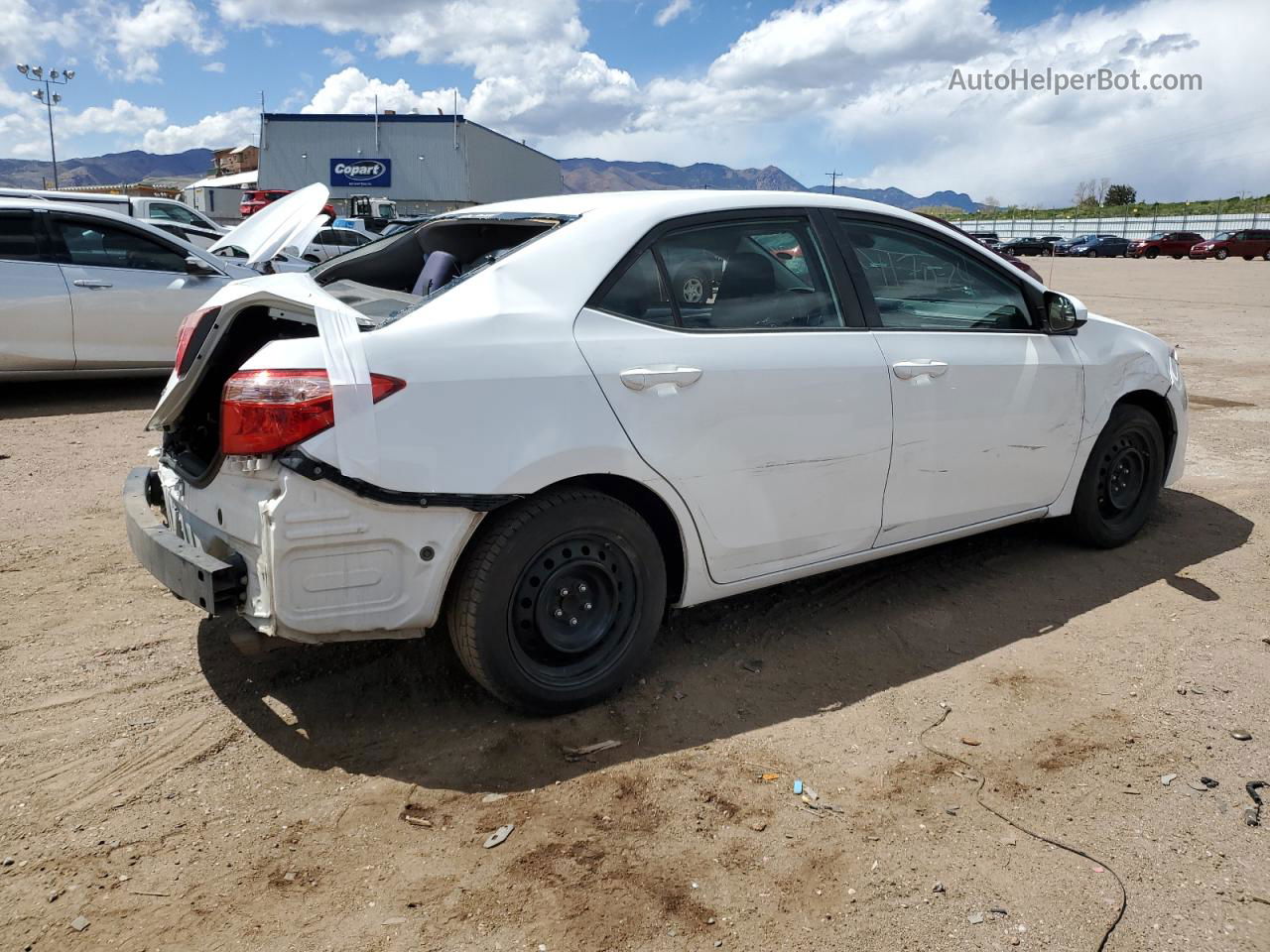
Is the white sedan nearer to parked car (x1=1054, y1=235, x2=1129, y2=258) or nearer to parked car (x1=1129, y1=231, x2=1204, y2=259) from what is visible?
parked car (x1=1129, y1=231, x2=1204, y2=259)

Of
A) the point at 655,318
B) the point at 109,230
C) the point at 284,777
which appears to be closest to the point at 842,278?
the point at 655,318

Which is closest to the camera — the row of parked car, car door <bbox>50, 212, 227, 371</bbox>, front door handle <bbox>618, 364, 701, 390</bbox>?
front door handle <bbox>618, 364, 701, 390</bbox>

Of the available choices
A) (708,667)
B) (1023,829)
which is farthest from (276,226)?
(1023,829)

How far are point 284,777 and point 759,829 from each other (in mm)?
1412

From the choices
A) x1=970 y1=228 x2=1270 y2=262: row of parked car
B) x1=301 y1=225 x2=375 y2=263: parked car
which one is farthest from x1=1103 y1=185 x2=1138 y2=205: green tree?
x1=301 y1=225 x2=375 y2=263: parked car

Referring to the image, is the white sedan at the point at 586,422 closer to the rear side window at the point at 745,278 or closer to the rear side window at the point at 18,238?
the rear side window at the point at 745,278

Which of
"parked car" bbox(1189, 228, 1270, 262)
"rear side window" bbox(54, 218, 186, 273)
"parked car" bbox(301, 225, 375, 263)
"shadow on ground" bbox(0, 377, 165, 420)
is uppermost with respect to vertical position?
"parked car" bbox(1189, 228, 1270, 262)

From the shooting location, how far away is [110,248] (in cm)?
845

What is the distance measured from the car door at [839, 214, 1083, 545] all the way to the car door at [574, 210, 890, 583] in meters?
0.13

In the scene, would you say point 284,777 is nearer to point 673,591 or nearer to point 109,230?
point 673,591

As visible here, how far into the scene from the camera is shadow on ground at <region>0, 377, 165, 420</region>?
27.1 ft

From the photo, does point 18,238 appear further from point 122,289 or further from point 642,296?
point 642,296

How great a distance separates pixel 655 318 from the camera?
130 inches

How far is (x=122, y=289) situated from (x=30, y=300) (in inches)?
26.9
